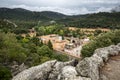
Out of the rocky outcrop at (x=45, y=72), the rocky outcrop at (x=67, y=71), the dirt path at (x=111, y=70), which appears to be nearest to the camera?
the rocky outcrop at (x=67, y=71)

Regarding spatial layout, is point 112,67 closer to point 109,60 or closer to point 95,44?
point 109,60

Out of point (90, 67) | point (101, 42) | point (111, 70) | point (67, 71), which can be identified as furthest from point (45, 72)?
point (101, 42)

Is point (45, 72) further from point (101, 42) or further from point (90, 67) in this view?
point (101, 42)

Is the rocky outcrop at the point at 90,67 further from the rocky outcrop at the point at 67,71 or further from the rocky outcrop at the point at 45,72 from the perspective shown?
the rocky outcrop at the point at 45,72

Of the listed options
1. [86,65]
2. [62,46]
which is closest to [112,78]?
[86,65]

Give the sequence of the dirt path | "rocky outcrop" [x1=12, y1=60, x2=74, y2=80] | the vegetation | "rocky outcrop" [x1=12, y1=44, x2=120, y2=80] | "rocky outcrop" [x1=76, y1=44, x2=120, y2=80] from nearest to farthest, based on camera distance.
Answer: "rocky outcrop" [x1=12, y1=44, x2=120, y2=80]
"rocky outcrop" [x1=76, y1=44, x2=120, y2=80]
"rocky outcrop" [x1=12, y1=60, x2=74, y2=80]
the dirt path
the vegetation

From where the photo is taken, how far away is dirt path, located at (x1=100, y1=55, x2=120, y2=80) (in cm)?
1257

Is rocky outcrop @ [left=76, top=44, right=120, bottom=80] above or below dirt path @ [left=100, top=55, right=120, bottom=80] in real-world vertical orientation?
above

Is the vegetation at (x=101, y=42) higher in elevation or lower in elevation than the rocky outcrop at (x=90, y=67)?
lower

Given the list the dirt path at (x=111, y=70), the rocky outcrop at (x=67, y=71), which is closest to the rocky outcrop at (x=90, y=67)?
the rocky outcrop at (x=67, y=71)

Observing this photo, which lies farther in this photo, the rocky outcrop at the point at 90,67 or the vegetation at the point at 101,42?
the vegetation at the point at 101,42

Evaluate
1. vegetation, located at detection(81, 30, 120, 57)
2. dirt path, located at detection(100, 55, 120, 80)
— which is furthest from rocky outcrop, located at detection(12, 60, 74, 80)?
vegetation, located at detection(81, 30, 120, 57)

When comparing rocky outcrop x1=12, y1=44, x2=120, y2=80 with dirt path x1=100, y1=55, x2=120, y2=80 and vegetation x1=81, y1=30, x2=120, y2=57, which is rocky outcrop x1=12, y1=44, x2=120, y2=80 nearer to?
dirt path x1=100, y1=55, x2=120, y2=80

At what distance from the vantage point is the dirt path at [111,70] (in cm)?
1257
